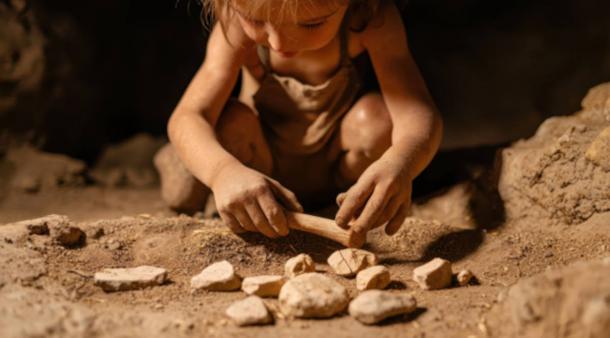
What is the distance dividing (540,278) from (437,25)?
8.57ft

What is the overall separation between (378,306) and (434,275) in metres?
0.28

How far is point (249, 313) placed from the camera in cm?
146

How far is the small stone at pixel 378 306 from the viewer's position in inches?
57.2

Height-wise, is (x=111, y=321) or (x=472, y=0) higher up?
(x=472, y=0)

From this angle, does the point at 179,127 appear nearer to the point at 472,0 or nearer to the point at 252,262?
the point at 252,262

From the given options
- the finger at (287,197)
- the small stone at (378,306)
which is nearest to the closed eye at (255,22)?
the finger at (287,197)

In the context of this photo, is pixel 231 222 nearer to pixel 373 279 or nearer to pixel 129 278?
pixel 129 278

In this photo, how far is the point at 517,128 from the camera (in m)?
3.46

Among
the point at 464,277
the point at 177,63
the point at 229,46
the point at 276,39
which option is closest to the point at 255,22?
the point at 276,39

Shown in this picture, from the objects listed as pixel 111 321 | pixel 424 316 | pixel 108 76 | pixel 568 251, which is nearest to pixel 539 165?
pixel 568 251

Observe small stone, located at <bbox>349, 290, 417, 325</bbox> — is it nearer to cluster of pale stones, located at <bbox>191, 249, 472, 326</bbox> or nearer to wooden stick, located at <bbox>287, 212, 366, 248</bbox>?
cluster of pale stones, located at <bbox>191, 249, 472, 326</bbox>

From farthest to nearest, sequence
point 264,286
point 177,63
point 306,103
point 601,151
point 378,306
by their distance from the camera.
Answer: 1. point 177,63
2. point 306,103
3. point 601,151
4. point 264,286
5. point 378,306

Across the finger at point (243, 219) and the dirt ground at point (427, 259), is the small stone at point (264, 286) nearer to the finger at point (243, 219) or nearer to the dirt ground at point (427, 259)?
the dirt ground at point (427, 259)

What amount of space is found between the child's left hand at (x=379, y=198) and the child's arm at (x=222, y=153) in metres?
0.15
